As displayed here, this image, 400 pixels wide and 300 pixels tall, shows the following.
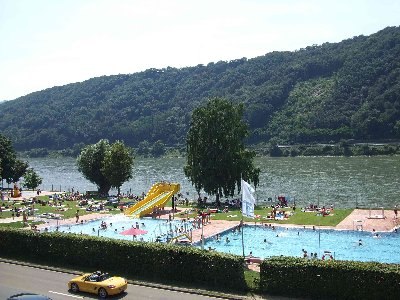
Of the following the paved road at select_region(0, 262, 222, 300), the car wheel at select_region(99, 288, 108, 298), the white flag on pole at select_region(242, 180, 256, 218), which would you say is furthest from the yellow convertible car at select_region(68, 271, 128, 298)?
the white flag on pole at select_region(242, 180, 256, 218)

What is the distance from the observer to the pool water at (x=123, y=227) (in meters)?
42.7

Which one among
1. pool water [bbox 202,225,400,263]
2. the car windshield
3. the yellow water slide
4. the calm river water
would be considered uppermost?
the car windshield

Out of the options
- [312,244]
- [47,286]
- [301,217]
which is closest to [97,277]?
[47,286]

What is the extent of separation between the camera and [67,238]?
29.1 m

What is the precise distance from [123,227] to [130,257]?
63.6ft

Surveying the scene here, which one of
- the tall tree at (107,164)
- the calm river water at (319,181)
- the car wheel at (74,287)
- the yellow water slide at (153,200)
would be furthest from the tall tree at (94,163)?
the car wheel at (74,287)

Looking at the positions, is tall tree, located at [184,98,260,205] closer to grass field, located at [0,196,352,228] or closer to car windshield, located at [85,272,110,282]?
grass field, located at [0,196,352,228]

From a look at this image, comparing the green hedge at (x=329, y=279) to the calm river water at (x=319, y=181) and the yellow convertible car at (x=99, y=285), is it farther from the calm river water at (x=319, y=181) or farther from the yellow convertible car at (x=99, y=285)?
the calm river water at (x=319, y=181)

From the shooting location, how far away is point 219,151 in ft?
189

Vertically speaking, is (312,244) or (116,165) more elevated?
(116,165)

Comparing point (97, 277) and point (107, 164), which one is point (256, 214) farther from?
point (97, 277)

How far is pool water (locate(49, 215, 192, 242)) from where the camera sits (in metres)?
42.7

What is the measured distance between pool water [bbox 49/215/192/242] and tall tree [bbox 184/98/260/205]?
35.6ft

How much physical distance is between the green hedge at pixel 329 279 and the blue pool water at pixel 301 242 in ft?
41.5
